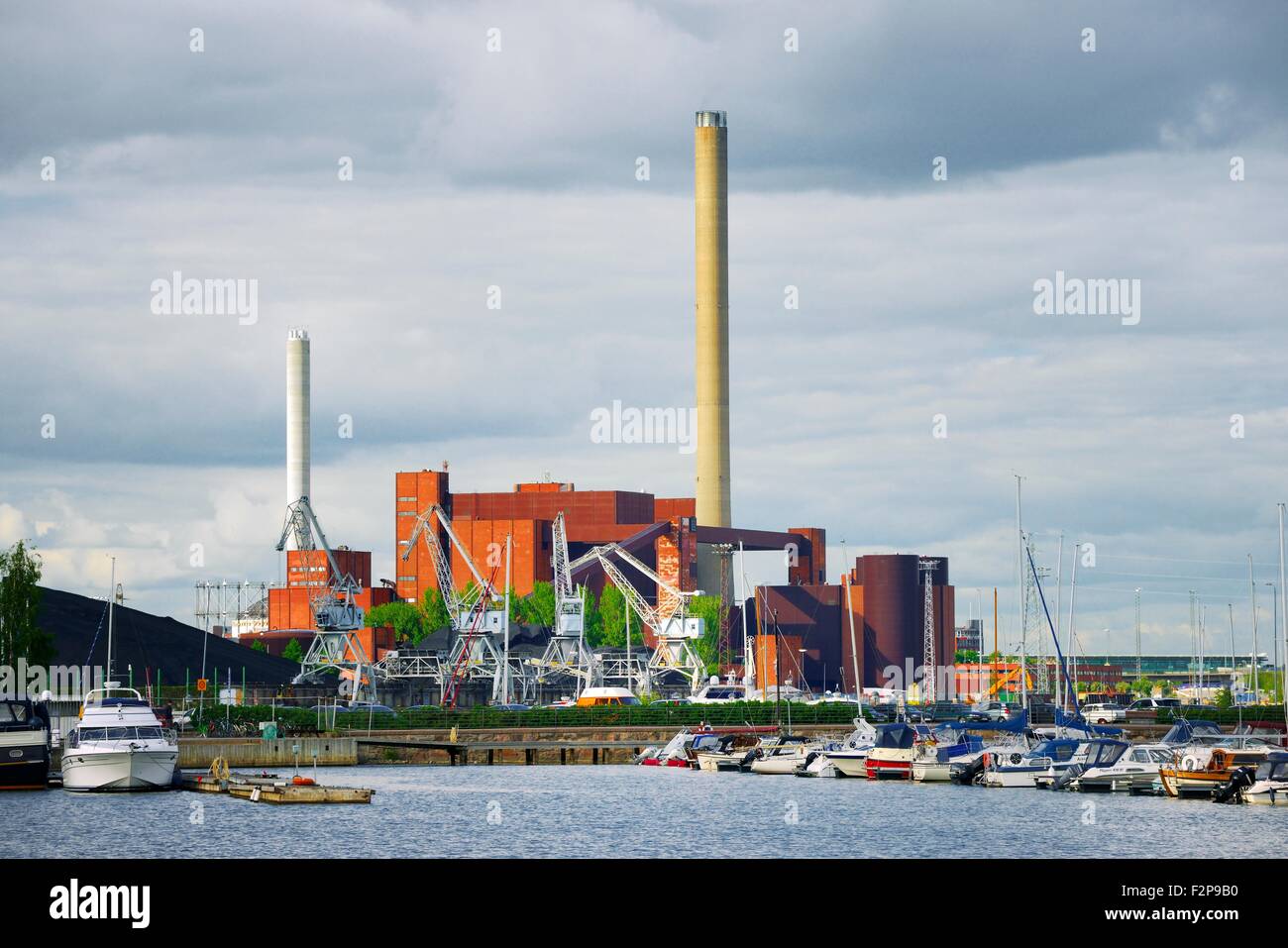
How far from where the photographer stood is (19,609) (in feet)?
327

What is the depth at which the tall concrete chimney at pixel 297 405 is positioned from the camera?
195 m

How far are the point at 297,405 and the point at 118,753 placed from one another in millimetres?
126647

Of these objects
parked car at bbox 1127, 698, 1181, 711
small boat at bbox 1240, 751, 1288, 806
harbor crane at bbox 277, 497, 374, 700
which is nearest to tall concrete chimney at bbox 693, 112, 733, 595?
harbor crane at bbox 277, 497, 374, 700

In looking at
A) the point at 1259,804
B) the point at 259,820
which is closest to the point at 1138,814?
the point at 1259,804

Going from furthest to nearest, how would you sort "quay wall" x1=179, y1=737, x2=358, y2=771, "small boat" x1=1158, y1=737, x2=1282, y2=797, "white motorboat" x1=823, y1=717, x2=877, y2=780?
"quay wall" x1=179, y1=737, x2=358, y2=771, "white motorboat" x1=823, y1=717, x2=877, y2=780, "small boat" x1=1158, y1=737, x2=1282, y2=797

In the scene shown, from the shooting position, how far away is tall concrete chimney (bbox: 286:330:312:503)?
195375mm

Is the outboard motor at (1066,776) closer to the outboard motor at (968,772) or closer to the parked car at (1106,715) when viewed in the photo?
the outboard motor at (968,772)

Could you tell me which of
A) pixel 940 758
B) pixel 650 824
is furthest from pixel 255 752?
pixel 650 824

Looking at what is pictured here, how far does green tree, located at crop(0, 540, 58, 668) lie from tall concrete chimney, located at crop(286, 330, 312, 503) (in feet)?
311

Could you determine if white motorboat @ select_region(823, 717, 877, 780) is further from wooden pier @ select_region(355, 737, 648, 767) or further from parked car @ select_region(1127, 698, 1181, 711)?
parked car @ select_region(1127, 698, 1181, 711)

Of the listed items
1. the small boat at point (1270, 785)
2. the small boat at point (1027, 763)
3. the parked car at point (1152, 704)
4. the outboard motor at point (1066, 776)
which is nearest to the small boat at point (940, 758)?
the small boat at point (1027, 763)
